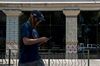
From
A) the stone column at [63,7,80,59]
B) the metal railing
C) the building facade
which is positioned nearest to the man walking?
the metal railing

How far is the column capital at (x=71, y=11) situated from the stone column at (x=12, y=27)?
3.92 m

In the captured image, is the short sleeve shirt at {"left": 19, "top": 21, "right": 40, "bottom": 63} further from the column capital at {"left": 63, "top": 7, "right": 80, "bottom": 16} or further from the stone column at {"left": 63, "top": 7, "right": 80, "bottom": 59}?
the column capital at {"left": 63, "top": 7, "right": 80, "bottom": 16}

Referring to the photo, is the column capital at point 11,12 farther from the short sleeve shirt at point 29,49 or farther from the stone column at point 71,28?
the short sleeve shirt at point 29,49

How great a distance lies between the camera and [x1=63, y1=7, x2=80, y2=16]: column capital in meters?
28.6

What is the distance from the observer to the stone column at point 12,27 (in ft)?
94.6

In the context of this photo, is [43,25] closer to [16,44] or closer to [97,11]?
[16,44]

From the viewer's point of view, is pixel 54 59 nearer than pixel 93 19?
Yes

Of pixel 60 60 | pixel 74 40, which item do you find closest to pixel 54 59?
pixel 60 60

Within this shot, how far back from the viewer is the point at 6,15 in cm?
2928

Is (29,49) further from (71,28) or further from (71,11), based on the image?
(71,28)

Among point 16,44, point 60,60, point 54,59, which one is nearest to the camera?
point 54,59

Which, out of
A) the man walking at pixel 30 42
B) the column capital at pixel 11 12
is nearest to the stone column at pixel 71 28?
the column capital at pixel 11 12

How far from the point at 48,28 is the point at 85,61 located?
11616 millimetres

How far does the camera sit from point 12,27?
2936 cm
